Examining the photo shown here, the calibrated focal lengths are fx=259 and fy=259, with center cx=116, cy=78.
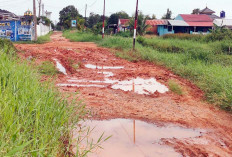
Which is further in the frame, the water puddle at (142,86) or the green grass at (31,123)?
the water puddle at (142,86)

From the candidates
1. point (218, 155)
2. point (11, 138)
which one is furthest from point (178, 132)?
point (11, 138)

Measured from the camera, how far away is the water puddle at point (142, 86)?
22.5ft

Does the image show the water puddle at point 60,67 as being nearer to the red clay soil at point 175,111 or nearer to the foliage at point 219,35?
the red clay soil at point 175,111

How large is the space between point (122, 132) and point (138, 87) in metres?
3.21

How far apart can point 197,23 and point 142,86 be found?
31439mm

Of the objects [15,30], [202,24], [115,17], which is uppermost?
[115,17]

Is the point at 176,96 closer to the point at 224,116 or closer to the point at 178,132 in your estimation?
the point at 224,116

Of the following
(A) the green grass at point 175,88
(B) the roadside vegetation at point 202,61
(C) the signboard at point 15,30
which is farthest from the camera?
(C) the signboard at point 15,30

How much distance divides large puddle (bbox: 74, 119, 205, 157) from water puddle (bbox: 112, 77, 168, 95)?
2.35 meters

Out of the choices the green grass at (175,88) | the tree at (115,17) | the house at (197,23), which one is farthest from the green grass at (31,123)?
the tree at (115,17)

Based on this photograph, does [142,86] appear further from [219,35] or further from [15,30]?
[15,30]

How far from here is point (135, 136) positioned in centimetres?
397

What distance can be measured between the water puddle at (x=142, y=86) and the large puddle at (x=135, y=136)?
235 centimetres

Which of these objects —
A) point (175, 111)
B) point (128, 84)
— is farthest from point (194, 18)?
point (175, 111)
